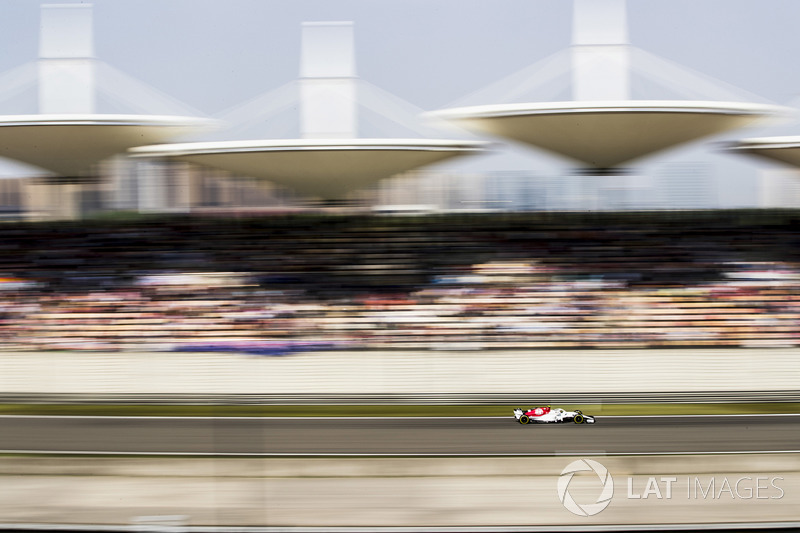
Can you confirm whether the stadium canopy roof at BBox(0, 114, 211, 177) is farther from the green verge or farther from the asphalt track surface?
the asphalt track surface

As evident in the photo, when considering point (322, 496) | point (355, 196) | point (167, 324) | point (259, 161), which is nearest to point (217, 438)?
point (322, 496)

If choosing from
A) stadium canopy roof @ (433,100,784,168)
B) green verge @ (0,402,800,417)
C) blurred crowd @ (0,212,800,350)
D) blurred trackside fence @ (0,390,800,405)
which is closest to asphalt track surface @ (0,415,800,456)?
green verge @ (0,402,800,417)

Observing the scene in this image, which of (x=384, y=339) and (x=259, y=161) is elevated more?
(x=259, y=161)

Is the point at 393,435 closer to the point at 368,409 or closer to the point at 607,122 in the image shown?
the point at 368,409

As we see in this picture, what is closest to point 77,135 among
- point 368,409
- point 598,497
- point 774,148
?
point 368,409

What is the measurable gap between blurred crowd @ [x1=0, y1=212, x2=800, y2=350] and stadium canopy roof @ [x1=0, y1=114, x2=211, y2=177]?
1.79 metres

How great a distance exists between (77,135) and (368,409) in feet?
28.4

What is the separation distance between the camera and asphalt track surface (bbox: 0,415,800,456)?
8.37 metres

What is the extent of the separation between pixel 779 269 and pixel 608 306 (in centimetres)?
318

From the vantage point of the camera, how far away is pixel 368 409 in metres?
11.6

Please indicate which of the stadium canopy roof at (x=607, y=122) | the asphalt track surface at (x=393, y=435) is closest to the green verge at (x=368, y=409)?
the asphalt track surface at (x=393, y=435)

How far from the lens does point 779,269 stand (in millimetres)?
14641

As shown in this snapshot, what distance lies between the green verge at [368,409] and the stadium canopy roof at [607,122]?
17.6 ft

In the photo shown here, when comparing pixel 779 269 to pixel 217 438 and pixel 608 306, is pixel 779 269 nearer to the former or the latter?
pixel 608 306
